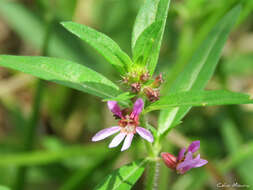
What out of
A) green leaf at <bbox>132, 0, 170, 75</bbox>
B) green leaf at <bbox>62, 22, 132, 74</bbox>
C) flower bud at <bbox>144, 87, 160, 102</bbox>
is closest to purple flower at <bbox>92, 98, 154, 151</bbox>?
flower bud at <bbox>144, 87, 160, 102</bbox>

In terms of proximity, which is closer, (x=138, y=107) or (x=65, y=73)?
(x=138, y=107)

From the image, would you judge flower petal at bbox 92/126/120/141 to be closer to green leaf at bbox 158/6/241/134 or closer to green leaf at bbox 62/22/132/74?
green leaf at bbox 62/22/132/74

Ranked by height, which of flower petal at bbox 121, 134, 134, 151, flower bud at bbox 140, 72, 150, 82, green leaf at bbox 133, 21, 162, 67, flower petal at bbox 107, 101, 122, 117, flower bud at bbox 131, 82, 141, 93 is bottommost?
flower petal at bbox 121, 134, 134, 151

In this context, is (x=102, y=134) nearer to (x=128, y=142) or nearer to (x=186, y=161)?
(x=128, y=142)

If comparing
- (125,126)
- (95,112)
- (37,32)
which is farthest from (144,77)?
(37,32)

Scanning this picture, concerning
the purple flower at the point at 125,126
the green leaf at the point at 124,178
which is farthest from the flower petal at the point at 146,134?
the green leaf at the point at 124,178
